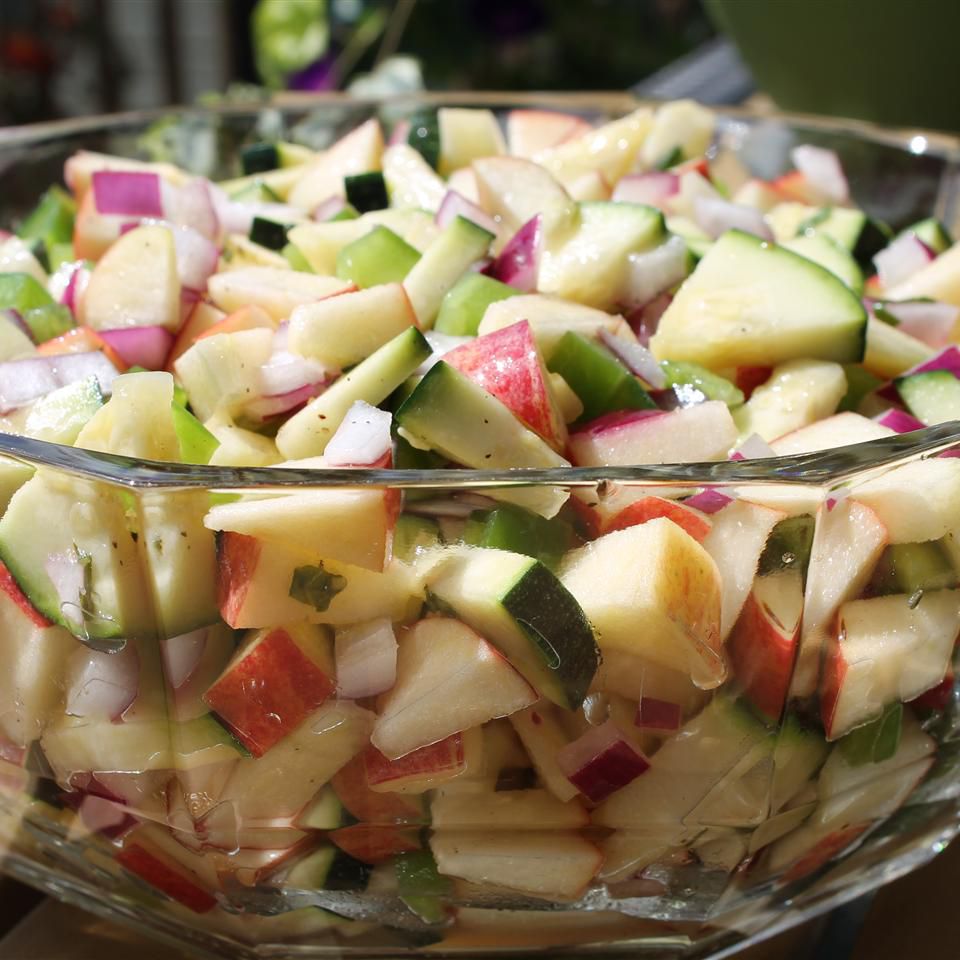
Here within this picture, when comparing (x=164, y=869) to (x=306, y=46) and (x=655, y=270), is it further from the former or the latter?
(x=306, y=46)

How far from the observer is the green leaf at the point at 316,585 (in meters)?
0.50

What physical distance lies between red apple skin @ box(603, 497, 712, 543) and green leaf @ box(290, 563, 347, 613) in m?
0.12

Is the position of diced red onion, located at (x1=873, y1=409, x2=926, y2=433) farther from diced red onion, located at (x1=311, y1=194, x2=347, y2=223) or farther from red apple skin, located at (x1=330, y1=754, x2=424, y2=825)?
diced red onion, located at (x1=311, y1=194, x2=347, y2=223)

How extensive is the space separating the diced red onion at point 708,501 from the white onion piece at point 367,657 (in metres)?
0.14

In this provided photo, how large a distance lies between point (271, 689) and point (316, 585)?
2.1 inches

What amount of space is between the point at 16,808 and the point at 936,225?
0.88 meters

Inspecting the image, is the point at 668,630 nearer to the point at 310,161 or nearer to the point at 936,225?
the point at 936,225

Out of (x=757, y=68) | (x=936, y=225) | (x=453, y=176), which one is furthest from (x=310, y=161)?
(x=757, y=68)

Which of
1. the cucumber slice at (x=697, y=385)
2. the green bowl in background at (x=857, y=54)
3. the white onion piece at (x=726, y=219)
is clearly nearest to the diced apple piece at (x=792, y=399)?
the cucumber slice at (x=697, y=385)

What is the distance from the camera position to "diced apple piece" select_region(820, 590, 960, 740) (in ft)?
1.80

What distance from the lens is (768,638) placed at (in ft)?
1.73

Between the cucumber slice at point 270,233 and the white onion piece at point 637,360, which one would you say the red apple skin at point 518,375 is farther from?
the cucumber slice at point 270,233

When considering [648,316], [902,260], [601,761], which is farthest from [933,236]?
[601,761]

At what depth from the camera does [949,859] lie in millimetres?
766
